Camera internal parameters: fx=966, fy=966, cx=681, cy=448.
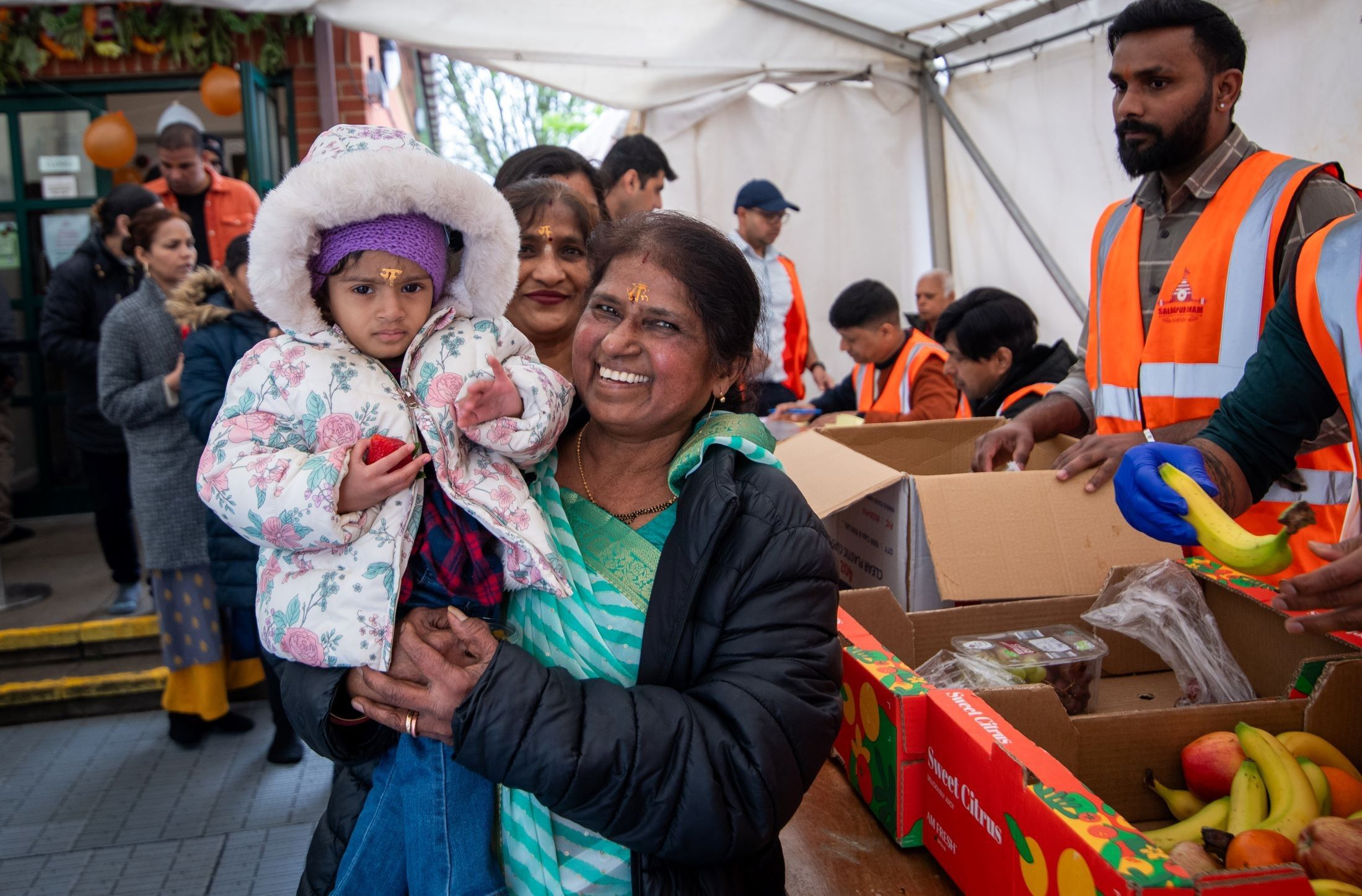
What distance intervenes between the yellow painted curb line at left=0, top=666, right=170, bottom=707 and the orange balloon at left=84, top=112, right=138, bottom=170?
342cm

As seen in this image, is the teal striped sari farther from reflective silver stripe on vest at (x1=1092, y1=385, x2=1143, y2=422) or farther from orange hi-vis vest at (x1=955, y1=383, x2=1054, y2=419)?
orange hi-vis vest at (x1=955, y1=383, x2=1054, y2=419)

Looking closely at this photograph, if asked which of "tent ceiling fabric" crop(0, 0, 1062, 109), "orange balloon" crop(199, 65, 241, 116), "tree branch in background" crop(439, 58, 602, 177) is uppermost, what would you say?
"tree branch in background" crop(439, 58, 602, 177)

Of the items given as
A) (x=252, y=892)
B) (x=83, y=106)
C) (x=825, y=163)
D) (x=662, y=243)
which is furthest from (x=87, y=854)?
(x=825, y=163)

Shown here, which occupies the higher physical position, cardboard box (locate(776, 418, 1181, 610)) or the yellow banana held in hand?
the yellow banana held in hand

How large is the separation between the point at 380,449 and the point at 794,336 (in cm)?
531

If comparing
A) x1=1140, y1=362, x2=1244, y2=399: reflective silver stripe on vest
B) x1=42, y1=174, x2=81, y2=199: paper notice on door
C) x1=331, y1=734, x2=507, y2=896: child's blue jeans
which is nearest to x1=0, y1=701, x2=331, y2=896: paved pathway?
x1=331, y1=734, x2=507, y2=896: child's blue jeans

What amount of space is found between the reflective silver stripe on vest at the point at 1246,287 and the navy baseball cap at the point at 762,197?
13.8 feet

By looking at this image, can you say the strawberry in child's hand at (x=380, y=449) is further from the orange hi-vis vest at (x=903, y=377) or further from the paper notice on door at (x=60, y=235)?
the paper notice on door at (x=60, y=235)

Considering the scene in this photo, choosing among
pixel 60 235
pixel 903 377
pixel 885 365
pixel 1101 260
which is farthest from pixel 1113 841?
pixel 60 235

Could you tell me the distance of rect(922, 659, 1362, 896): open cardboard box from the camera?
43.7 inches

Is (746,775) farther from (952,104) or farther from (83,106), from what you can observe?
(83,106)

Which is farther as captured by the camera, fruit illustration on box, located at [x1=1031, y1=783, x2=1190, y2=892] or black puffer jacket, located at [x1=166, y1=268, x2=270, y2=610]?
black puffer jacket, located at [x1=166, y1=268, x2=270, y2=610]

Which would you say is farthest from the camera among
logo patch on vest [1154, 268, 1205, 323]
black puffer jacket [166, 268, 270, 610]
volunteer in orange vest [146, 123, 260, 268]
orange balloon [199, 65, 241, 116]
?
orange balloon [199, 65, 241, 116]

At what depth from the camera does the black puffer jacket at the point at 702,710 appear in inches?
51.3
